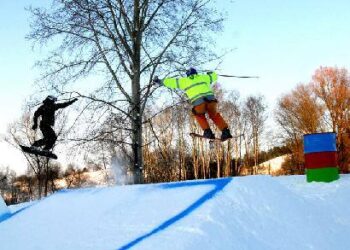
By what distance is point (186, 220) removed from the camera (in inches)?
176

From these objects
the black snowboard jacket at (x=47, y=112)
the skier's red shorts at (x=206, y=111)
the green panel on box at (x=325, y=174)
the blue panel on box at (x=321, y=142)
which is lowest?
the green panel on box at (x=325, y=174)

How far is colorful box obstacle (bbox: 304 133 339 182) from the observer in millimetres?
9172

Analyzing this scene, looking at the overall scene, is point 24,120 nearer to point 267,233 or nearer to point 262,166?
point 262,166

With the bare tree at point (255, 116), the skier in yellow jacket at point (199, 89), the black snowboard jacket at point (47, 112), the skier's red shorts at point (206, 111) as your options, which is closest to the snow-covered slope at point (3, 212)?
the black snowboard jacket at point (47, 112)

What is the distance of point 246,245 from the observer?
4.12 meters

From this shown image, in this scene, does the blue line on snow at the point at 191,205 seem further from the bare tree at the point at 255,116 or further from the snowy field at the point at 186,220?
the bare tree at the point at 255,116

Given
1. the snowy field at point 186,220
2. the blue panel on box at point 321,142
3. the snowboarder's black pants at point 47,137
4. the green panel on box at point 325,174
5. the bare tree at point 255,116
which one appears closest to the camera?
the snowy field at point 186,220

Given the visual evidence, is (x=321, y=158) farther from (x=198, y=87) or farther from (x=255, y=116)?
(x=255, y=116)

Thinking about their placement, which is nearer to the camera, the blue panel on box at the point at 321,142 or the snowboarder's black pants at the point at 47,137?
the blue panel on box at the point at 321,142

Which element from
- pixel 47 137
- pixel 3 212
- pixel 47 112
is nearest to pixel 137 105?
pixel 47 112

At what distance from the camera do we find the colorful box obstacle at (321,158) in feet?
30.1

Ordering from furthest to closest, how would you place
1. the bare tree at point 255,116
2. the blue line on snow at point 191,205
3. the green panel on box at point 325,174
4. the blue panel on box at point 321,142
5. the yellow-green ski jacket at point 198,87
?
the bare tree at point 255,116 < the blue panel on box at point 321,142 < the green panel on box at point 325,174 < the yellow-green ski jacket at point 198,87 < the blue line on snow at point 191,205

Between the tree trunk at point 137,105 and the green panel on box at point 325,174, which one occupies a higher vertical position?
the tree trunk at point 137,105

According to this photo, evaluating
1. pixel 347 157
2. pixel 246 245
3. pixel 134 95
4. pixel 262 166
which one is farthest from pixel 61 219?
pixel 262 166
